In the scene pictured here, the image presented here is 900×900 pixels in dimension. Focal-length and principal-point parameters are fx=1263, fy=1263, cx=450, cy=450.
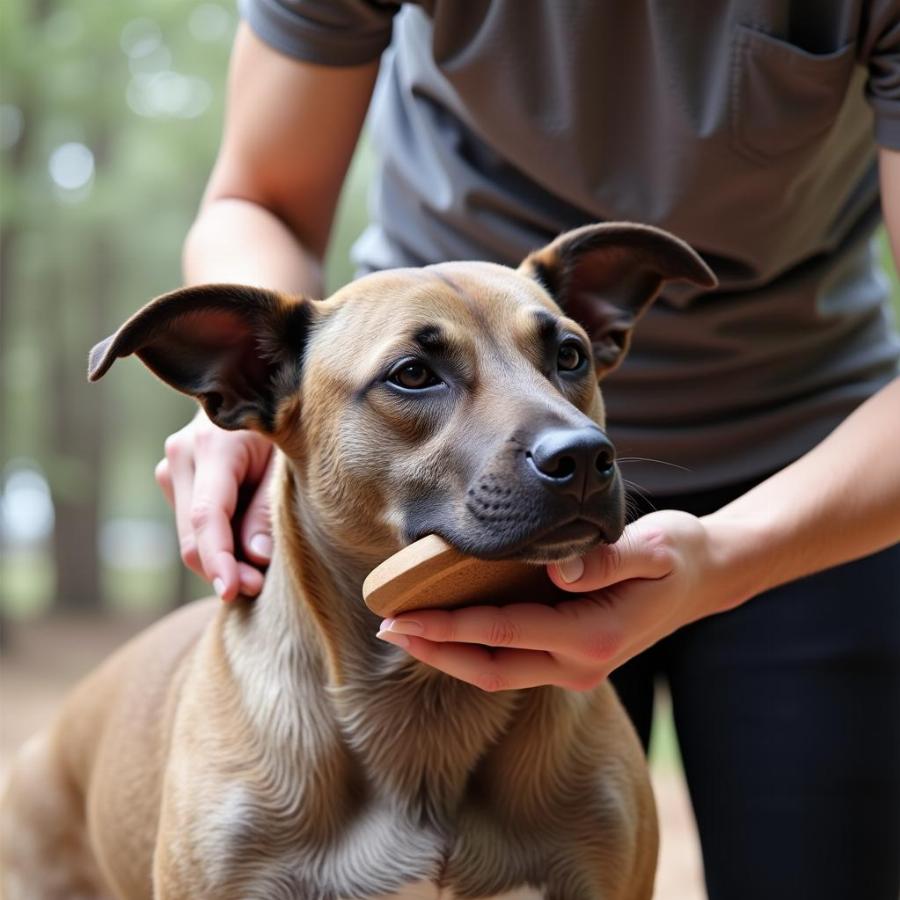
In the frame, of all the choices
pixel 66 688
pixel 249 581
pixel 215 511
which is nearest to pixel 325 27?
pixel 215 511

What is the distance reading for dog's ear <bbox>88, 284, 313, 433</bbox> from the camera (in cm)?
201

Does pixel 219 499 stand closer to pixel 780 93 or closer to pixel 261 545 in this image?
pixel 261 545

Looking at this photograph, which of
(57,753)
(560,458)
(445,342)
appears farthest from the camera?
(57,753)

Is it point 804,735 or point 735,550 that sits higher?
point 735,550

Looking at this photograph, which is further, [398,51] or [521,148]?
[398,51]

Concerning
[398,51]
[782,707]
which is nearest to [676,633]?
[782,707]

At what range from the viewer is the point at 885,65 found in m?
2.11

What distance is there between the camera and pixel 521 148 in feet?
7.57

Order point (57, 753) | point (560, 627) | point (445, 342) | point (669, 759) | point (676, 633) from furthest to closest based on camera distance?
1. point (669, 759)
2. point (57, 753)
3. point (676, 633)
4. point (445, 342)
5. point (560, 627)

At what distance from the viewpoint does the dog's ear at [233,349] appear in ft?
6.61

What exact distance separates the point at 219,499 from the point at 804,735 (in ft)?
3.82

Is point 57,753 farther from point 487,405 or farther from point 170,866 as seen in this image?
point 487,405

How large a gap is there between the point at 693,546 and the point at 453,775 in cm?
55

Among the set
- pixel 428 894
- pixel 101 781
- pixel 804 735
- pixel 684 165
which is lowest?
pixel 101 781
